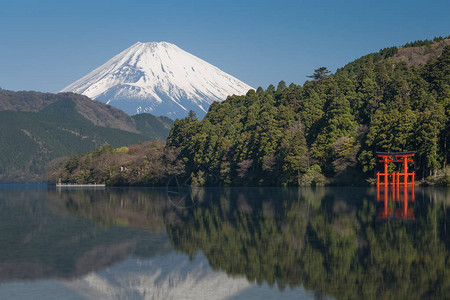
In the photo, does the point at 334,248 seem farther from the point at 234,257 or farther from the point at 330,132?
the point at 330,132

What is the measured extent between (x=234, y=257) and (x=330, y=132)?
62.0m

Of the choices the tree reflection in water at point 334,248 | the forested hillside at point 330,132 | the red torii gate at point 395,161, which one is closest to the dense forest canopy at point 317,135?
the forested hillside at point 330,132

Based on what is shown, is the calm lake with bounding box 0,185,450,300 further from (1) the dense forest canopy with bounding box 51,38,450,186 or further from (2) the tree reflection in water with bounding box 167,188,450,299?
(1) the dense forest canopy with bounding box 51,38,450,186

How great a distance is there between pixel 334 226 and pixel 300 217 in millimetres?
4719

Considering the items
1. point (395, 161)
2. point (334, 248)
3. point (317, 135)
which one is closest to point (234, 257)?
point (334, 248)

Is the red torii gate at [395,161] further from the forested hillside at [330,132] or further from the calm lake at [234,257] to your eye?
the calm lake at [234,257]

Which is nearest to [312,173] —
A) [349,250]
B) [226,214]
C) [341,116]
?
[341,116]

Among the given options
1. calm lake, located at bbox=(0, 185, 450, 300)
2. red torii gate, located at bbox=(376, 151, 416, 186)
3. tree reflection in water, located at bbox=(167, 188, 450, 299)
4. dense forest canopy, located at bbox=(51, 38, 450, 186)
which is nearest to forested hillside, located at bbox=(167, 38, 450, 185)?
dense forest canopy, located at bbox=(51, 38, 450, 186)

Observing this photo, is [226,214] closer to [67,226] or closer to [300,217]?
[300,217]

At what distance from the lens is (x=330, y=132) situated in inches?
3113

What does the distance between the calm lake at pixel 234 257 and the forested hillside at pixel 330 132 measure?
36.7m

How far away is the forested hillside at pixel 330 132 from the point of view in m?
67.4

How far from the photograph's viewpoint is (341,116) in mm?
80250

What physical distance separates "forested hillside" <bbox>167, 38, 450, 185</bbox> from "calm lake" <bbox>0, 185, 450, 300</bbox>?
36.7 metres
